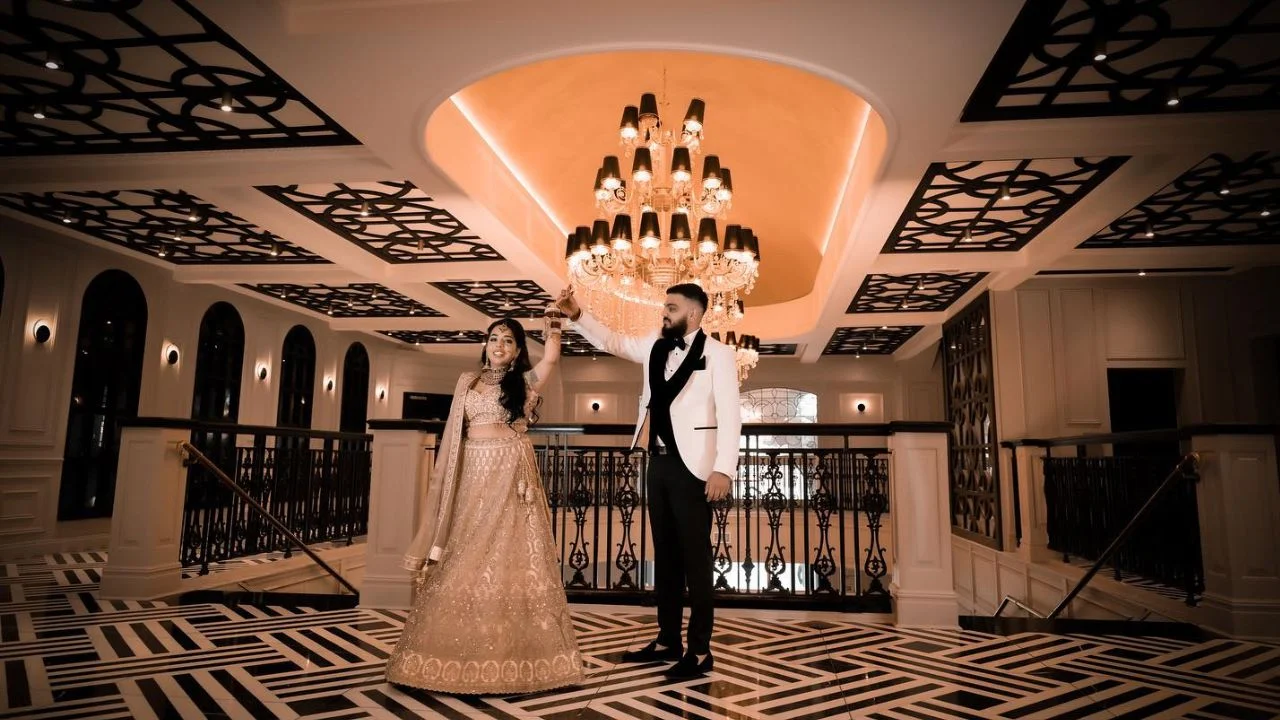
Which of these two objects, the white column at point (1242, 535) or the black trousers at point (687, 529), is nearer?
the black trousers at point (687, 529)

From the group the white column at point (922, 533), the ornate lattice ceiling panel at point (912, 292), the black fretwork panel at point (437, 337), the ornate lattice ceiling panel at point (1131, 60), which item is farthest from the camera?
the black fretwork panel at point (437, 337)

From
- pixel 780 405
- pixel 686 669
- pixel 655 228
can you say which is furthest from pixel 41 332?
pixel 780 405

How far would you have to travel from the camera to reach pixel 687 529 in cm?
301

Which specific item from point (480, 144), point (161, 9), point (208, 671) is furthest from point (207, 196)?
point (208, 671)

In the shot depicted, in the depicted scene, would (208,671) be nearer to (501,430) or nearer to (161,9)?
(501,430)

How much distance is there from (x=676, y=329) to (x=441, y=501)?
122cm

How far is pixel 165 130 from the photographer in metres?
5.18

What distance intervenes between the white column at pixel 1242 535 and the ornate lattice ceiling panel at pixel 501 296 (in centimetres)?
729

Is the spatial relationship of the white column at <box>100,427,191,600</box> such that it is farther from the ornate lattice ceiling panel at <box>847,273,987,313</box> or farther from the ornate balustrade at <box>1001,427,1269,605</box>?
the ornate lattice ceiling panel at <box>847,273,987,313</box>

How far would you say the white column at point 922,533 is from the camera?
407 centimetres

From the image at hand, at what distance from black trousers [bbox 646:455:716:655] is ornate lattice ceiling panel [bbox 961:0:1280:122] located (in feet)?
9.44

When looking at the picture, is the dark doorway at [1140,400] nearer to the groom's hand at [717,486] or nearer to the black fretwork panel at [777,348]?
the black fretwork panel at [777,348]

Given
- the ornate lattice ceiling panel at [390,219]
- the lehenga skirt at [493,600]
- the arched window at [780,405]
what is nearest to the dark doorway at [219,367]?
the ornate lattice ceiling panel at [390,219]

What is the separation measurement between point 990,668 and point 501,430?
2.48m
